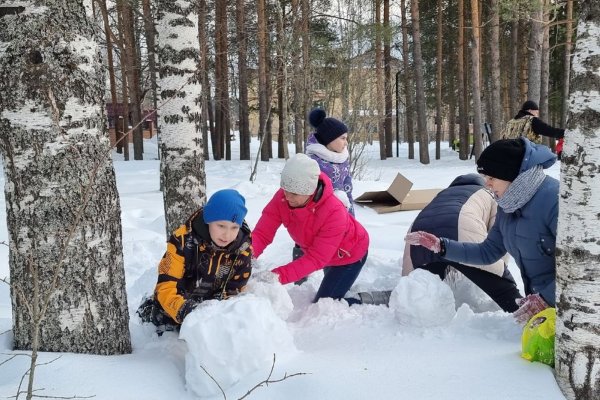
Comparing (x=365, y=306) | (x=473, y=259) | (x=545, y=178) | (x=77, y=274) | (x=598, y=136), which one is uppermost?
(x=598, y=136)

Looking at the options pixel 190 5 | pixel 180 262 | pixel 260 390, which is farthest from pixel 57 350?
pixel 190 5

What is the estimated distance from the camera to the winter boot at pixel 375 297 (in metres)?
3.73

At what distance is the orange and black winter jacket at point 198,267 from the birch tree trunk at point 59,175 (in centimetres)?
29

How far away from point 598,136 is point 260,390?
1.59 metres

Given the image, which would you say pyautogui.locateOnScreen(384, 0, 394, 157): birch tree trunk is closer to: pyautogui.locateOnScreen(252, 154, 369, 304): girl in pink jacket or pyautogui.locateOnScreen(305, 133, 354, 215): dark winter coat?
pyautogui.locateOnScreen(305, 133, 354, 215): dark winter coat

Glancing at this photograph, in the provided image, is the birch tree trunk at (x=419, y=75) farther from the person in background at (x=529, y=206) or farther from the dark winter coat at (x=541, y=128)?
the person in background at (x=529, y=206)

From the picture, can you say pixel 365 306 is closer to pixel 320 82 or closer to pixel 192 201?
pixel 192 201

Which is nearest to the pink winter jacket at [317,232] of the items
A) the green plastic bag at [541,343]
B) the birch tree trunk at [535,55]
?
the green plastic bag at [541,343]

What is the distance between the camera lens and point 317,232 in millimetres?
3424

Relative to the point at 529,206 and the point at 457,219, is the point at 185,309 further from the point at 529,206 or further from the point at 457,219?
the point at 457,219

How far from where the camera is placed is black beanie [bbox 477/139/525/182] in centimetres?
262

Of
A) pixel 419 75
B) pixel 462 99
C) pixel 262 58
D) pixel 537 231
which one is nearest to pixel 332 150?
pixel 537 231

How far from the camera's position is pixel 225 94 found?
60.3ft

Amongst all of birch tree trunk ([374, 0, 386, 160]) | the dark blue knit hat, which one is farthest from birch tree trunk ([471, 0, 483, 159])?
the dark blue knit hat
